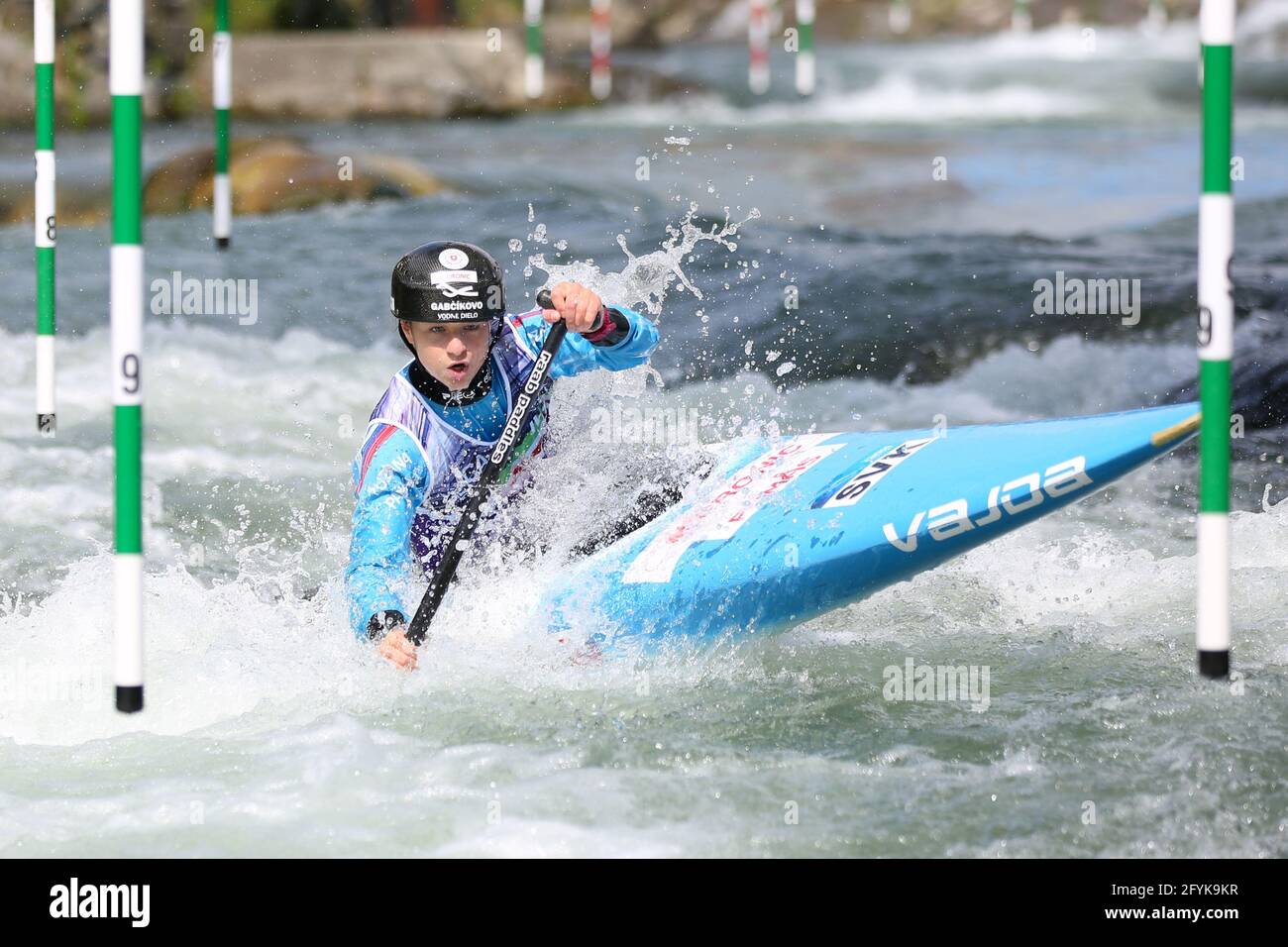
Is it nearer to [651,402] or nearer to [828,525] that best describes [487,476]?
[828,525]

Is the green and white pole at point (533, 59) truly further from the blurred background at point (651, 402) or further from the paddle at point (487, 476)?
the paddle at point (487, 476)

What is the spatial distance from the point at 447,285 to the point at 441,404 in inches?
13.9

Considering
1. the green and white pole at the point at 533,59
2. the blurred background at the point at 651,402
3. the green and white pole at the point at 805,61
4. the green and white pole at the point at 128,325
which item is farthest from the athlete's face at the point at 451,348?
the green and white pole at the point at 805,61

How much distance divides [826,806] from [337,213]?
316 inches

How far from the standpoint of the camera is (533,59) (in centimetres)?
1447

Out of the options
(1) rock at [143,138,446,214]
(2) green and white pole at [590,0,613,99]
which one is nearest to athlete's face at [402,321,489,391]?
(1) rock at [143,138,446,214]

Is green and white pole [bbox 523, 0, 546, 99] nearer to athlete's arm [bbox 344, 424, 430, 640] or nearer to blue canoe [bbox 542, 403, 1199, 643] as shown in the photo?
blue canoe [bbox 542, 403, 1199, 643]

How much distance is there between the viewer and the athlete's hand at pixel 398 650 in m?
3.99

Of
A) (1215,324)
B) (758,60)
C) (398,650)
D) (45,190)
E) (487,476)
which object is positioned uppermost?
(758,60)

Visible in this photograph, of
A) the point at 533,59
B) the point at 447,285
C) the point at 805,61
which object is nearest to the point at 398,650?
the point at 447,285

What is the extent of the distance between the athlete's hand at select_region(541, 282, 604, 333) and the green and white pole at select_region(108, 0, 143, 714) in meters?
1.36

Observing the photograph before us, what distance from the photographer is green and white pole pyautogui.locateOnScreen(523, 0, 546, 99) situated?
46.7ft

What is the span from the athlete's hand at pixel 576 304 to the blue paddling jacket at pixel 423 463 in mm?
229

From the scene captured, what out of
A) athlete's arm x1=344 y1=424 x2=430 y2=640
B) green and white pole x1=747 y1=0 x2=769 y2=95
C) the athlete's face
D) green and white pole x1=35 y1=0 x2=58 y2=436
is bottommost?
athlete's arm x1=344 y1=424 x2=430 y2=640
